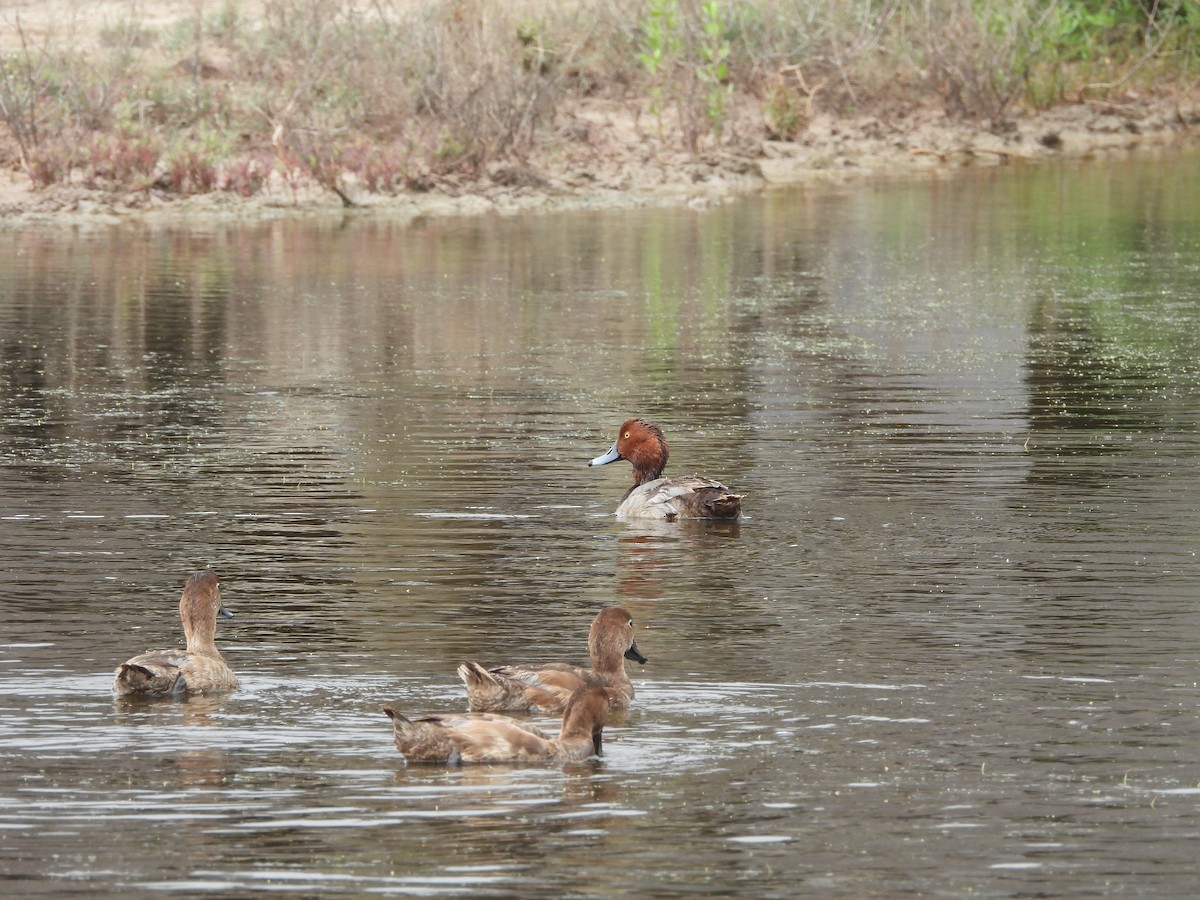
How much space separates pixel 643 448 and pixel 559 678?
4690mm

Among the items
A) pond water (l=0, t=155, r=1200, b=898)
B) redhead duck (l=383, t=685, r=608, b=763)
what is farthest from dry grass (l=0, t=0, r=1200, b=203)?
redhead duck (l=383, t=685, r=608, b=763)

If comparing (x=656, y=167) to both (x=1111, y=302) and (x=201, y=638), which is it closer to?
(x=1111, y=302)

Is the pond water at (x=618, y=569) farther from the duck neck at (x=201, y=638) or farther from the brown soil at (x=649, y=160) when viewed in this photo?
the brown soil at (x=649, y=160)

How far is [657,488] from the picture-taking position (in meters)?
13.1

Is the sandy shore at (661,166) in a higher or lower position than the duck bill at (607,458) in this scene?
higher

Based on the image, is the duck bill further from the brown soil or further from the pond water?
the brown soil

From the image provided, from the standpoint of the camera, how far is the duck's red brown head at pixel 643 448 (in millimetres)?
13586

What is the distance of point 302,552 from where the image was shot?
1203 cm

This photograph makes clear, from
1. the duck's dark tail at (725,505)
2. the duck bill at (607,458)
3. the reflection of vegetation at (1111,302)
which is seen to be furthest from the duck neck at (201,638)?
the reflection of vegetation at (1111,302)

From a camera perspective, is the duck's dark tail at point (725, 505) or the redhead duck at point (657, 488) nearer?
the duck's dark tail at point (725, 505)

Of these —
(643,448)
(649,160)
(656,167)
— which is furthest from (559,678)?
(649,160)

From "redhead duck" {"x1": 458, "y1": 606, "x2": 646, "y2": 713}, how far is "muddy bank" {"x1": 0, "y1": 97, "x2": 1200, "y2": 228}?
2097 centimetres

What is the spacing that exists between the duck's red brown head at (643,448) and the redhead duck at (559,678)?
4291 mm

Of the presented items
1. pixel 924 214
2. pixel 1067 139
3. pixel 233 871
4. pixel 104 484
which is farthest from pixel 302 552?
pixel 1067 139
